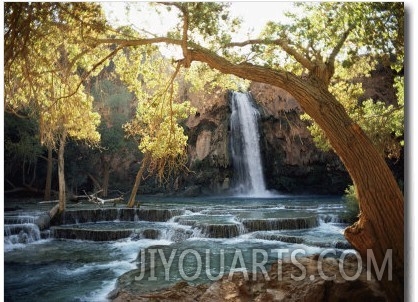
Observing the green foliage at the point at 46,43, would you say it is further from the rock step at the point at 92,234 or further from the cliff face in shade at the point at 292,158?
the cliff face in shade at the point at 292,158

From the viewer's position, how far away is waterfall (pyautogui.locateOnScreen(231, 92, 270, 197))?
63.2 ft

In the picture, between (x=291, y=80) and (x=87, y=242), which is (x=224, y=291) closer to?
(x=291, y=80)

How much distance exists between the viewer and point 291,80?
3502 mm

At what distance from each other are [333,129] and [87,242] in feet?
22.6

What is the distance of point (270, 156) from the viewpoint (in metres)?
20.2

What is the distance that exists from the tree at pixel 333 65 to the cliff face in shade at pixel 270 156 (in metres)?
12.9

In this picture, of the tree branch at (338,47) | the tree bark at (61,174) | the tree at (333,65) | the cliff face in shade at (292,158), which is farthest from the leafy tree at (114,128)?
the tree branch at (338,47)

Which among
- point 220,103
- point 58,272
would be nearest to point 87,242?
point 58,272

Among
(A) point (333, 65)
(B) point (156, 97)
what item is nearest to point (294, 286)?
(A) point (333, 65)

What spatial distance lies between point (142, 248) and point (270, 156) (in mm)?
12964

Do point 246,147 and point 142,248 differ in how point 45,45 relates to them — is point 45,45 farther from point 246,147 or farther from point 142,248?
point 246,147

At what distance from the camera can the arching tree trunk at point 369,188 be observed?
128 inches

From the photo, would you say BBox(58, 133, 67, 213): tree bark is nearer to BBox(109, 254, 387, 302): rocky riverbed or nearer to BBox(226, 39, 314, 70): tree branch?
BBox(109, 254, 387, 302): rocky riverbed

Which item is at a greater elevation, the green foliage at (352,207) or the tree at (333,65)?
the tree at (333,65)
